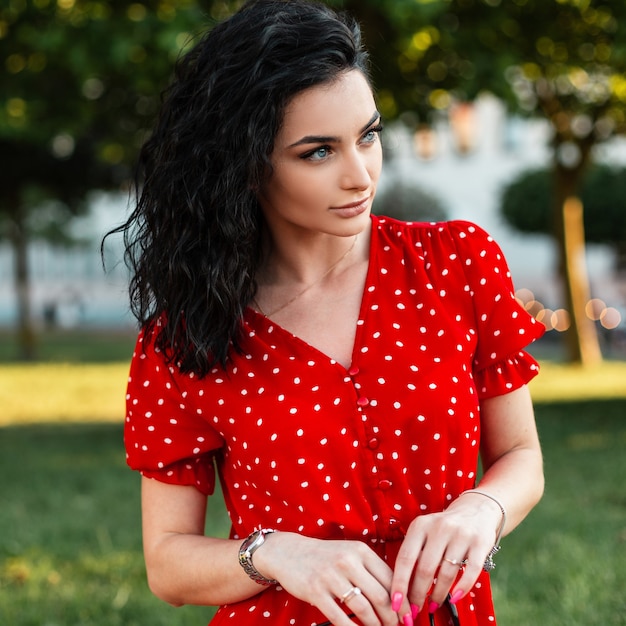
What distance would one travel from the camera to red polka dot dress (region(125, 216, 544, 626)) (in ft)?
5.85

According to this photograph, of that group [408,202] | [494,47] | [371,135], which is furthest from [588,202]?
[371,135]

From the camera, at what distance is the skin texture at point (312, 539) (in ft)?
5.20

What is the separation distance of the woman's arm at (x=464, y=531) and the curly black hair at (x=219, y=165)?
51 cm

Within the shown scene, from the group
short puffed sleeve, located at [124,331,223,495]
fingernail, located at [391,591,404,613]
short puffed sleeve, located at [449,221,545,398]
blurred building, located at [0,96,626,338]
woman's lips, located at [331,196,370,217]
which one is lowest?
blurred building, located at [0,96,626,338]

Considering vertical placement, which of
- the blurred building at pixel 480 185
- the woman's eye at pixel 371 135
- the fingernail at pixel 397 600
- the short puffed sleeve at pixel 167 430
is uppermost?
the woman's eye at pixel 371 135

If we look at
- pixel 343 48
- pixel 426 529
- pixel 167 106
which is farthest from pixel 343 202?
pixel 426 529

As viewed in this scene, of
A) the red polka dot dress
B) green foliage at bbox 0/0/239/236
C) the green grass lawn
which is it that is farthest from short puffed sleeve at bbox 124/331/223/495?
green foliage at bbox 0/0/239/236

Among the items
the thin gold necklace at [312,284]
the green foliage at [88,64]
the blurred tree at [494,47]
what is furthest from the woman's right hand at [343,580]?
the blurred tree at [494,47]

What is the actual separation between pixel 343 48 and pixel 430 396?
0.64 metres

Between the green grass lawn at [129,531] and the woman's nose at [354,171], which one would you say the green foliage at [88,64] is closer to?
the green grass lawn at [129,531]

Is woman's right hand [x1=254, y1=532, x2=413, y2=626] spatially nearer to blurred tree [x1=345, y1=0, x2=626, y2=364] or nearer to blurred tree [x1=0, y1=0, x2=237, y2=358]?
blurred tree [x1=0, y1=0, x2=237, y2=358]

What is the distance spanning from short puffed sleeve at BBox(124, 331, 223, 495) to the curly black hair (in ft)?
0.15

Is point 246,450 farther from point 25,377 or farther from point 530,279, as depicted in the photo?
point 530,279

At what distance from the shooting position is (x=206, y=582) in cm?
184
